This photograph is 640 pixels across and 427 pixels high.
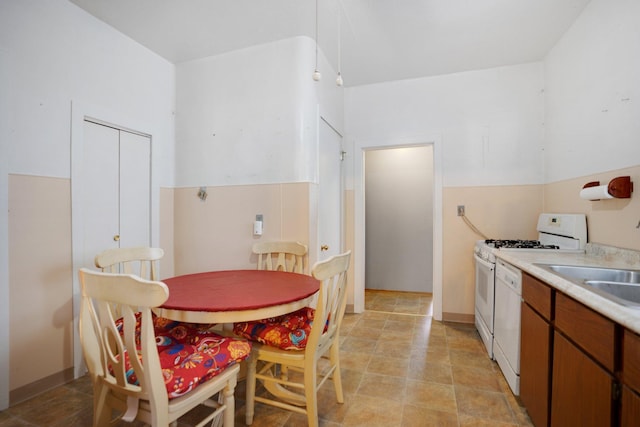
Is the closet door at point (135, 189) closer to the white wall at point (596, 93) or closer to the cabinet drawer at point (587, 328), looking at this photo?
the cabinet drawer at point (587, 328)

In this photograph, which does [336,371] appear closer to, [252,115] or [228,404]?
[228,404]

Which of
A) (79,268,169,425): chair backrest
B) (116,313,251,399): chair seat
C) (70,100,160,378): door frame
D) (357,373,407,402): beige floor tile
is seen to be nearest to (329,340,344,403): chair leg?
(357,373,407,402): beige floor tile

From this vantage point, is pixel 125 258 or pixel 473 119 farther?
pixel 473 119

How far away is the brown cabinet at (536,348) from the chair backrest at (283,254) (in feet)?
4.97

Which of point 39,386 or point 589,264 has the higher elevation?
point 589,264

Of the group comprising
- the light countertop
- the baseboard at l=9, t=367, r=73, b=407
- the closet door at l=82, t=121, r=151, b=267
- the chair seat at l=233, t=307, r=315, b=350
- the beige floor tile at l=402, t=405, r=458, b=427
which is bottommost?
the beige floor tile at l=402, t=405, r=458, b=427

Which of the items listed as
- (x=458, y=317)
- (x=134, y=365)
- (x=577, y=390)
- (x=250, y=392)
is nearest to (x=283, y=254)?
(x=250, y=392)

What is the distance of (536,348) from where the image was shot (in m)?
1.50

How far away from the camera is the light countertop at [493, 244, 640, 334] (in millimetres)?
879

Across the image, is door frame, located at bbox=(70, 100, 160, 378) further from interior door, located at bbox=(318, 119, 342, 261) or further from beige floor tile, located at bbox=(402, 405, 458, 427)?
beige floor tile, located at bbox=(402, 405, 458, 427)

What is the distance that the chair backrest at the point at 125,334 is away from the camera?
1.00m

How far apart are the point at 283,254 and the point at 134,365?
4.73ft

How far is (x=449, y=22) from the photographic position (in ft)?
7.59

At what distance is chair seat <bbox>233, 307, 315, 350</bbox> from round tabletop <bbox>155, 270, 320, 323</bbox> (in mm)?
166
